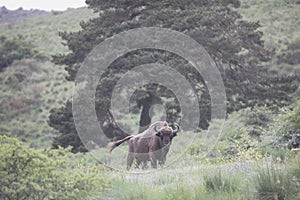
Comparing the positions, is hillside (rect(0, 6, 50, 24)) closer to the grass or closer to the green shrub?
the grass

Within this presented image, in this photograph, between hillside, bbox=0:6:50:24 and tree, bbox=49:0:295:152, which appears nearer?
tree, bbox=49:0:295:152

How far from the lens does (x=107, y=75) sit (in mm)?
23984

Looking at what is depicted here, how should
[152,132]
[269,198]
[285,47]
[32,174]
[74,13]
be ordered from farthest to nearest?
[74,13] < [285,47] < [152,132] < [32,174] < [269,198]

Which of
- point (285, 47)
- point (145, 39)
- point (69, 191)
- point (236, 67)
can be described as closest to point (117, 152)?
point (145, 39)

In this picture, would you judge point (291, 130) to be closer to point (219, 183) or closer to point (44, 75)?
point (219, 183)

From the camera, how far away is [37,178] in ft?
28.1

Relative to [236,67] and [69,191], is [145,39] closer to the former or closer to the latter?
[236,67]

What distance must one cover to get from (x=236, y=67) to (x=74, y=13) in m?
43.9

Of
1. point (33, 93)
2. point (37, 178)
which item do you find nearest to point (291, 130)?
point (37, 178)

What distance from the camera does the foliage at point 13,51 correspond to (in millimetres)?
47594

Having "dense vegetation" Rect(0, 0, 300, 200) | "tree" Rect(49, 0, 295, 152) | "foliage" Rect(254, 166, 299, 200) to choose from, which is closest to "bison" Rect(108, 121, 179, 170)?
"dense vegetation" Rect(0, 0, 300, 200)

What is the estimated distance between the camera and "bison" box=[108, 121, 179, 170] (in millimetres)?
16016

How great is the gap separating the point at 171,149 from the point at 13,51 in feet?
109

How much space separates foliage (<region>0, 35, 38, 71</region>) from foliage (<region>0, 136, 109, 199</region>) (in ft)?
130
